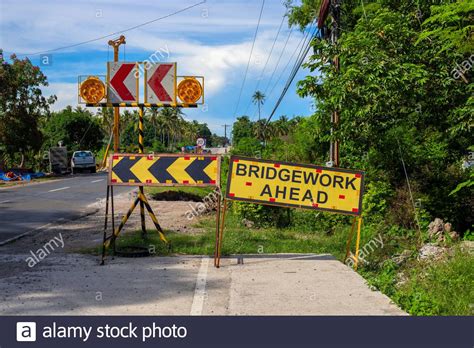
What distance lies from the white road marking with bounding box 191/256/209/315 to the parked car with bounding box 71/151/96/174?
138 ft

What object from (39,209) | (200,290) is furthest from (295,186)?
(39,209)

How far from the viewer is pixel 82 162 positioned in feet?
161

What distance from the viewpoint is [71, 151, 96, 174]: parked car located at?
4881 centimetres

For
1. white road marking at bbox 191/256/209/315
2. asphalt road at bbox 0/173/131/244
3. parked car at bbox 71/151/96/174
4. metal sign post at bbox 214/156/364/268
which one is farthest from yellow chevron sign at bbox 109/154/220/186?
parked car at bbox 71/151/96/174

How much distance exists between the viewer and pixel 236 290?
7000 millimetres

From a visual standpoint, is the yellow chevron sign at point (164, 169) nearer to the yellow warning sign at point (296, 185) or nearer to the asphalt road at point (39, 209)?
the yellow warning sign at point (296, 185)

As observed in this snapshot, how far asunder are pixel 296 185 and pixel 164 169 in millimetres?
2166

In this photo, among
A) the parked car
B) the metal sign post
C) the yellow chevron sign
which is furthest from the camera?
the parked car

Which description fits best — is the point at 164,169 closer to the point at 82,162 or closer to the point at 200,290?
the point at 200,290

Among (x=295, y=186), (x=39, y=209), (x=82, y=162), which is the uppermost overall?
(x=295, y=186)

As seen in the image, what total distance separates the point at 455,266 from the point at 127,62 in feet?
20.5

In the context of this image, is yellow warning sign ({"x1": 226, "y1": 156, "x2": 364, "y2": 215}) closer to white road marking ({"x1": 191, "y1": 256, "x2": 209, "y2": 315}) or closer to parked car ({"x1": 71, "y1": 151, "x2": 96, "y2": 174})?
white road marking ({"x1": 191, "y1": 256, "x2": 209, "y2": 315})
